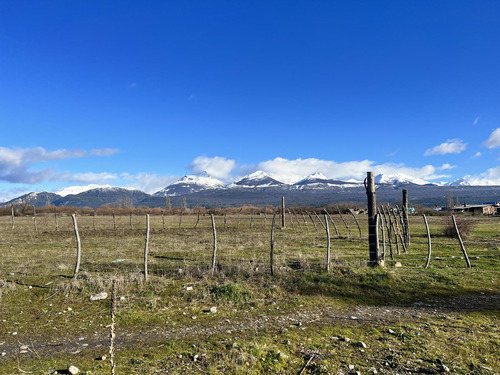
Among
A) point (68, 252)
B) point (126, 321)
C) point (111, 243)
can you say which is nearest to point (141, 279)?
point (126, 321)

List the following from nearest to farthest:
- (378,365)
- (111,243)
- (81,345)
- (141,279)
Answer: (378,365) → (81,345) → (141,279) → (111,243)

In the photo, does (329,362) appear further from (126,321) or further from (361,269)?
(361,269)

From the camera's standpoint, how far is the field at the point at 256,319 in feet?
20.2

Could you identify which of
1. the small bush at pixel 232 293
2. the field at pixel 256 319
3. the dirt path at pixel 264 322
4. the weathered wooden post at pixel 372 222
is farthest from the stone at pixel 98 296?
the weathered wooden post at pixel 372 222

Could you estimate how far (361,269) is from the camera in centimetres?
1284

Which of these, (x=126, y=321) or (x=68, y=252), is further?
(x=68, y=252)

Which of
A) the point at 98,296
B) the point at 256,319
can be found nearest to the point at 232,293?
the point at 256,319

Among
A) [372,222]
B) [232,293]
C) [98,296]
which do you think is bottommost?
[232,293]

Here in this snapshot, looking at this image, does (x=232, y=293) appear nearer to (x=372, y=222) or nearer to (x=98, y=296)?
(x=98, y=296)

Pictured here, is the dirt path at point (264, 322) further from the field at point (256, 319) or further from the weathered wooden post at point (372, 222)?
the weathered wooden post at point (372, 222)

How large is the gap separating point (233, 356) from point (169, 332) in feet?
7.50

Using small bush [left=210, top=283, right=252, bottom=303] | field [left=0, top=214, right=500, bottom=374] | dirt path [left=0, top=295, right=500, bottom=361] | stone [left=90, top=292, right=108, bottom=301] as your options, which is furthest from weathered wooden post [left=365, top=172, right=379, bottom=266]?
stone [left=90, top=292, right=108, bottom=301]

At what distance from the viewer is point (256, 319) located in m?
8.66

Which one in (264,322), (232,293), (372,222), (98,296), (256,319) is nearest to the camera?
(264,322)
